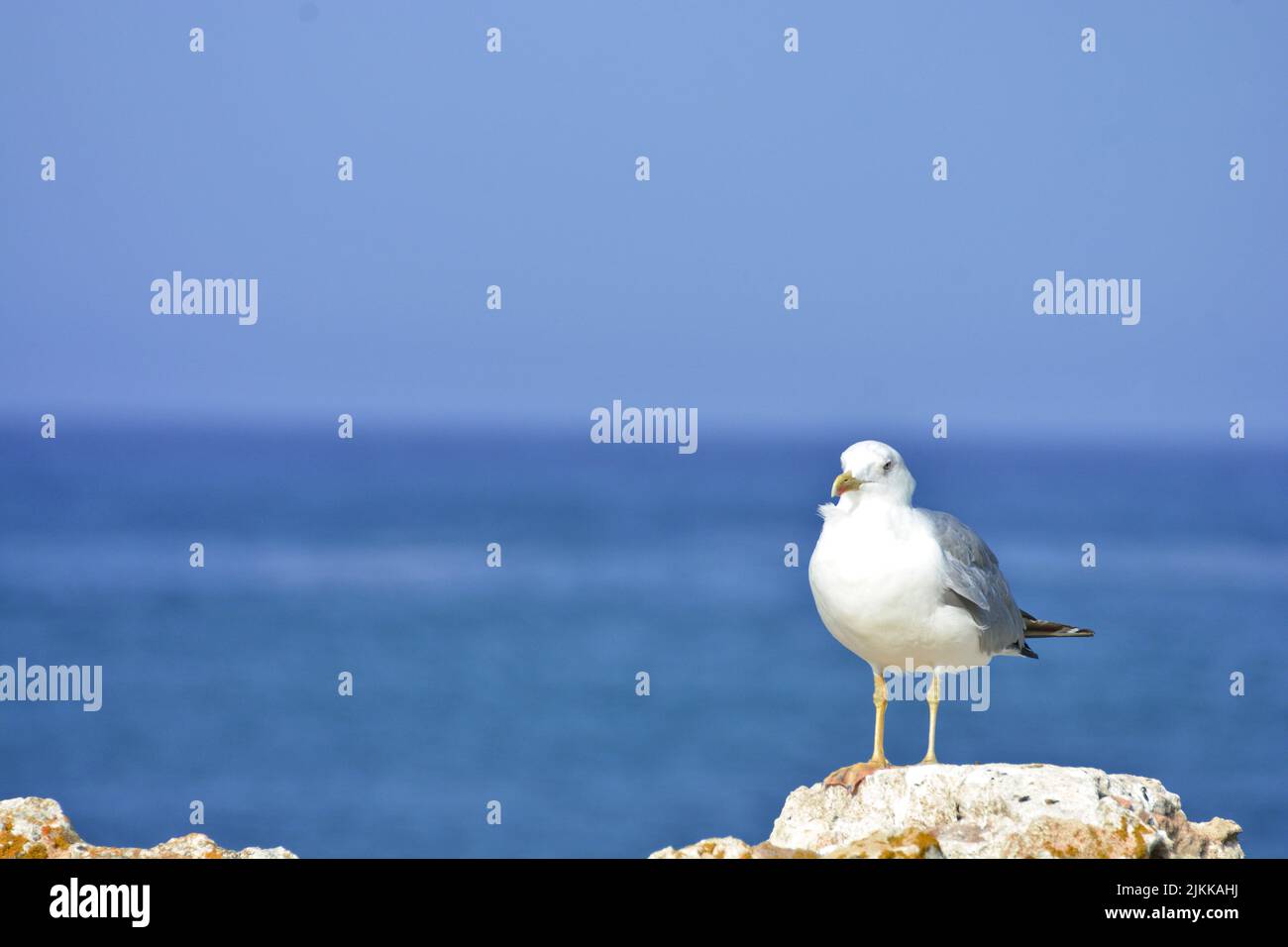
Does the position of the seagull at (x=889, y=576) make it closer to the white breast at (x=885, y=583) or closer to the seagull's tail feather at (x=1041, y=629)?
the white breast at (x=885, y=583)

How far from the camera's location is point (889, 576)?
9.30 meters

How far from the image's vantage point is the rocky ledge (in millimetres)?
7207

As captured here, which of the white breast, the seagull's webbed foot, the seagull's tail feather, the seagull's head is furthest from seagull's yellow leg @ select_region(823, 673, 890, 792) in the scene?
the seagull's tail feather

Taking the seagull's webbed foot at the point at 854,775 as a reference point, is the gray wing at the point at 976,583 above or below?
above

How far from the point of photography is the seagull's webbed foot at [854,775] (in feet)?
28.8

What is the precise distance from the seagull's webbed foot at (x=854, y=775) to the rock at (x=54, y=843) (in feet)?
9.18

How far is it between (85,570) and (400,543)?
37.7 feet

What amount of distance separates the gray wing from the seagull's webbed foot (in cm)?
102

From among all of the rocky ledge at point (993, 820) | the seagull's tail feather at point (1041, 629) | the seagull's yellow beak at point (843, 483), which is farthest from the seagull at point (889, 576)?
the seagull's tail feather at point (1041, 629)

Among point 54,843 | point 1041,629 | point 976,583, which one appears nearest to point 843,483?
point 976,583

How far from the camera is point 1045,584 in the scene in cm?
4538

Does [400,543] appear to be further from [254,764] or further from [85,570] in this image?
[254,764]

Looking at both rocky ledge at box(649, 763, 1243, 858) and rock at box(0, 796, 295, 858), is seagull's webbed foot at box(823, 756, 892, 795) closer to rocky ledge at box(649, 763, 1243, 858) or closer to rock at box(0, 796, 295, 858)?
rocky ledge at box(649, 763, 1243, 858)

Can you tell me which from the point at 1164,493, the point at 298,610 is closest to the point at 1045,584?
the point at 298,610
